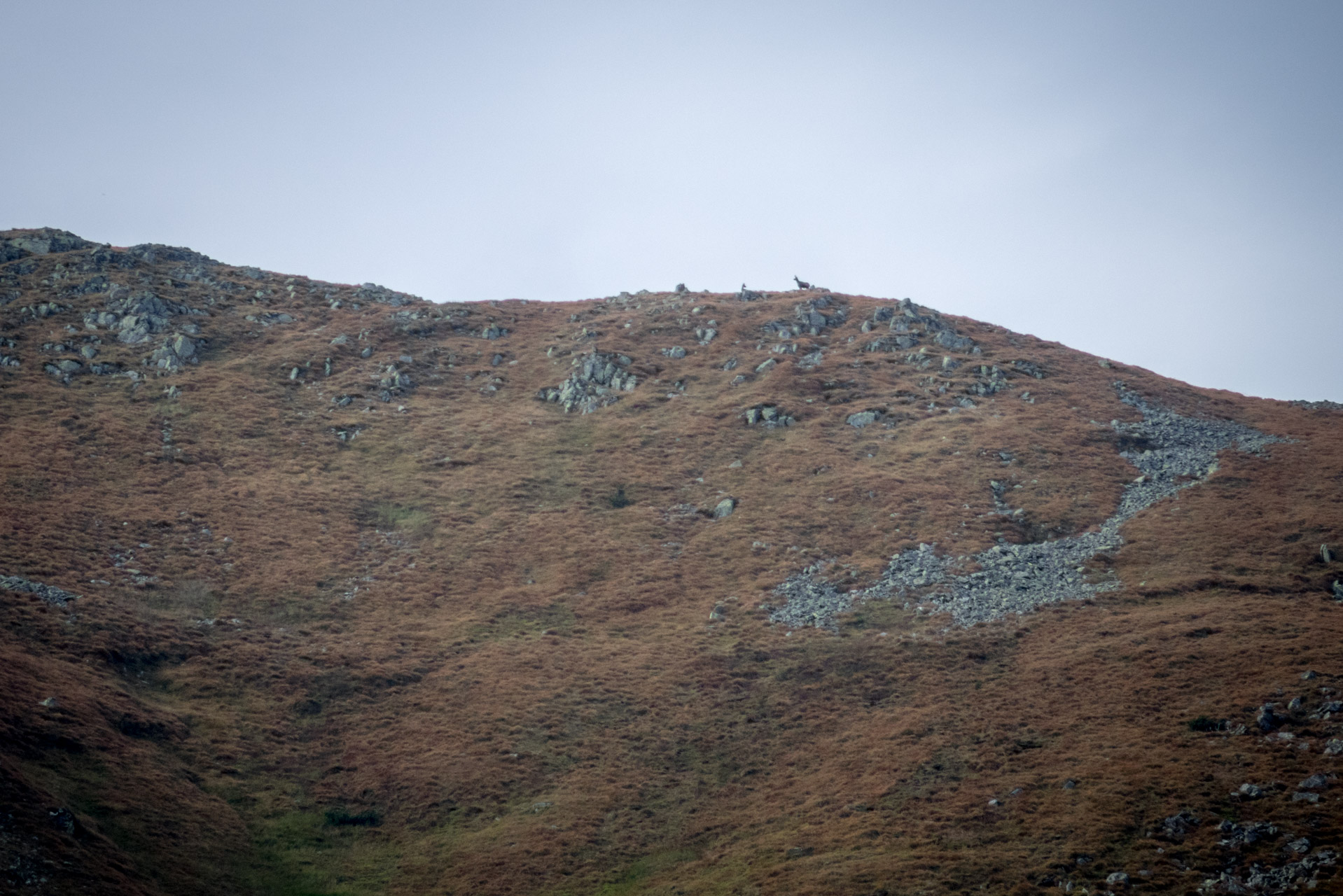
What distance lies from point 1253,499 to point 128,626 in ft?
217

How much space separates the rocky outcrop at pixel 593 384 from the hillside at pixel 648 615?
553 millimetres

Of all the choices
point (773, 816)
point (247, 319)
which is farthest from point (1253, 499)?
point (247, 319)

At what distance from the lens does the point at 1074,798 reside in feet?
93.0

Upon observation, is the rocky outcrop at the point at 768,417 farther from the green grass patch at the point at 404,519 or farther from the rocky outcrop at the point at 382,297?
the rocky outcrop at the point at 382,297

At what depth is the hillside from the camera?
1134 inches

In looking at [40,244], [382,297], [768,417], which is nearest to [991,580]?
[768,417]

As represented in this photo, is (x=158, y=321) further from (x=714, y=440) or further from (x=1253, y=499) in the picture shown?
(x=1253, y=499)

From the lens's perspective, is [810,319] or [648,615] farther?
[810,319]

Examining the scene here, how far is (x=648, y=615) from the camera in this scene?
48531 mm

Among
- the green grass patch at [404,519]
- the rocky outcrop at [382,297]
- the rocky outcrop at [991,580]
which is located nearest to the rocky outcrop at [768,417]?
the rocky outcrop at [991,580]

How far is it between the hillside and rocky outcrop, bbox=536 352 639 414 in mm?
553

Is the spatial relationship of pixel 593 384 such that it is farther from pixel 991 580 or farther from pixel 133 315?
pixel 133 315

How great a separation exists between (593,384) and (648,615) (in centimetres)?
3266

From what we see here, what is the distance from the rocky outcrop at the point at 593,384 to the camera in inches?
2933
